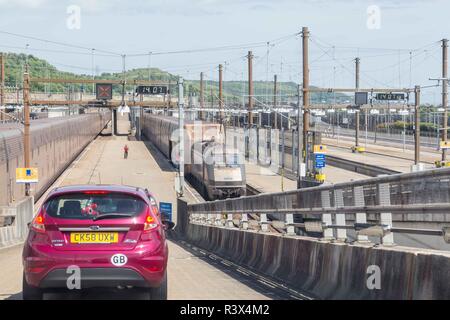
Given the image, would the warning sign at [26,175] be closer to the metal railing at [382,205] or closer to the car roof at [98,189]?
the metal railing at [382,205]

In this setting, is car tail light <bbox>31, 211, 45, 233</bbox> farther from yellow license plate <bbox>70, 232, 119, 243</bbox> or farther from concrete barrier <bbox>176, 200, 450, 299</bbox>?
concrete barrier <bbox>176, 200, 450, 299</bbox>

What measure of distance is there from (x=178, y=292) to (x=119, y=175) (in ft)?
194

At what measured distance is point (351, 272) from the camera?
36.4 feet

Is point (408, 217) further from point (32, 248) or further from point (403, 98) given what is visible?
point (403, 98)

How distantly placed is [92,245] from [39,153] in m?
44.9

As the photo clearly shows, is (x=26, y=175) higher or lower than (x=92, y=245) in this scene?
lower

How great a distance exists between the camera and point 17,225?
123 feet

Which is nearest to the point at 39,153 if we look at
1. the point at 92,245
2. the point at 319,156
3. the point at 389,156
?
the point at 319,156

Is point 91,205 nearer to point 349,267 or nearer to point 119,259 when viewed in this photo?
point 119,259

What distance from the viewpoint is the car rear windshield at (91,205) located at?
10.3 metres

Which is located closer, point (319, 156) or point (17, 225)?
point (17, 225)

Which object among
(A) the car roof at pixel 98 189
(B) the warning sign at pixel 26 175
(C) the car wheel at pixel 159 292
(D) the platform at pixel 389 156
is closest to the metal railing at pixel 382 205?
(C) the car wheel at pixel 159 292

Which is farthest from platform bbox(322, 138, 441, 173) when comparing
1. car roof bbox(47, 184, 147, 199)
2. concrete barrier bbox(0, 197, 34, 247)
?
car roof bbox(47, 184, 147, 199)
